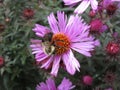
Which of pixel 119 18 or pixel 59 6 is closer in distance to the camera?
pixel 119 18

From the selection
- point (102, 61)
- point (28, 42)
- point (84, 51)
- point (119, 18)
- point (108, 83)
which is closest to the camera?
point (84, 51)

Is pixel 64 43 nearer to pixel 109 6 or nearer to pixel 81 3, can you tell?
pixel 81 3

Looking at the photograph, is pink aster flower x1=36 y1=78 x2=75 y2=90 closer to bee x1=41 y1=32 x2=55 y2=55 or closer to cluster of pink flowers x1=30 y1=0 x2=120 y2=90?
cluster of pink flowers x1=30 y1=0 x2=120 y2=90

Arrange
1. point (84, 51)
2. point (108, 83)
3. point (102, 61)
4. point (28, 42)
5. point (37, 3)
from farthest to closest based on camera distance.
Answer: point (37, 3)
point (28, 42)
point (102, 61)
point (108, 83)
point (84, 51)

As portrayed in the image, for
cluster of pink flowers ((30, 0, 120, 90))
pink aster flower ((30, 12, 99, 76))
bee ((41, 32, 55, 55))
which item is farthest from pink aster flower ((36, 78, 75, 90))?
bee ((41, 32, 55, 55))

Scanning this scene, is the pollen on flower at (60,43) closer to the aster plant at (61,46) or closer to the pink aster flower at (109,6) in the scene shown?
the aster plant at (61,46)

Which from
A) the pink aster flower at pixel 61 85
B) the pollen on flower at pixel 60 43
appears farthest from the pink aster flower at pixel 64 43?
the pink aster flower at pixel 61 85

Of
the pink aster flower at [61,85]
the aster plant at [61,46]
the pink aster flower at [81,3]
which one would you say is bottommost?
the pink aster flower at [61,85]

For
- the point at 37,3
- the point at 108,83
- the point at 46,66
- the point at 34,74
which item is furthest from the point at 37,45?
the point at 37,3

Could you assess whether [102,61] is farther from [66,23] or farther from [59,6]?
[59,6]
